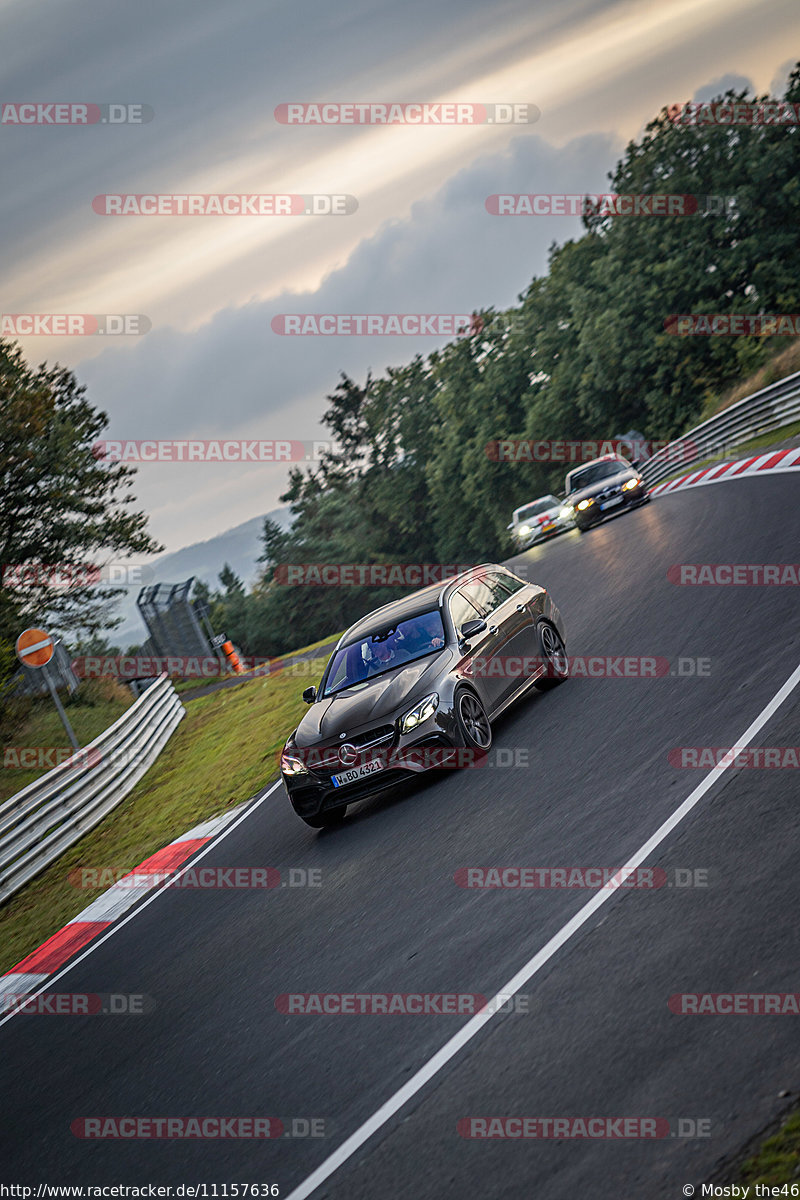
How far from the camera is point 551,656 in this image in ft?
38.5

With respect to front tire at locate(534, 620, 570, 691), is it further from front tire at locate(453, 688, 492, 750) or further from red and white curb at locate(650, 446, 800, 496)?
red and white curb at locate(650, 446, 800, 496)

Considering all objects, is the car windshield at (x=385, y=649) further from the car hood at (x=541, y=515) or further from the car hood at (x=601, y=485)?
the car hood at (x=541, y=515)

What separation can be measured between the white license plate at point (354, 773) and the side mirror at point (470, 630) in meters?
1.49

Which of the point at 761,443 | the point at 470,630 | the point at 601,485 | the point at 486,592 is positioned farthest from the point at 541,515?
the point at 470,630

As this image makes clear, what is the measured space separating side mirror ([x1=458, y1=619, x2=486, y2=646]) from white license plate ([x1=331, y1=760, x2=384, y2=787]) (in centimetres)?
149

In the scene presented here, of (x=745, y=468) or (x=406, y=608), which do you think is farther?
(x=745, y=468)

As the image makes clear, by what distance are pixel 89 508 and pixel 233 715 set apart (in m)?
16.4

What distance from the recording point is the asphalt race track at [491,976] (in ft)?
14.4

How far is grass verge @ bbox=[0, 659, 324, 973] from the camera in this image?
12422mm

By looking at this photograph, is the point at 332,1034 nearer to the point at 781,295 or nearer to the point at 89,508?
the point at 89,508

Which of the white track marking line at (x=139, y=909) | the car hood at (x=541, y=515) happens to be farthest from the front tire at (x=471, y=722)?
the car hood at (x=541, y=515)

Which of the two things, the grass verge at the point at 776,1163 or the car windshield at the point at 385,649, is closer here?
the grass verge at the point at 776,1163

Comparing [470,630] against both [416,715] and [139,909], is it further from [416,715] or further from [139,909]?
[139,909]

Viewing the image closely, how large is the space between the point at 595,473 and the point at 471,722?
2022 cm
